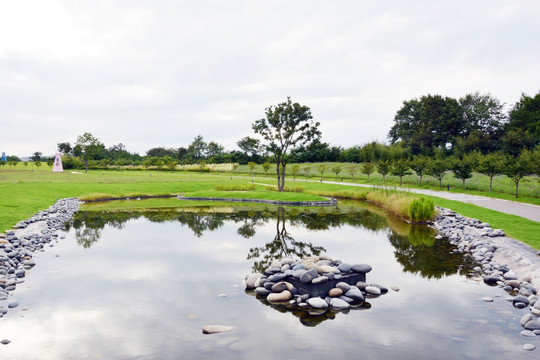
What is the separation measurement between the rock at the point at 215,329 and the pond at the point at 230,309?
0.11 m

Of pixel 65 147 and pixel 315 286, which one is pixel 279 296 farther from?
pixel 65 147

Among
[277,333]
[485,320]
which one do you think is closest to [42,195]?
[277,333]

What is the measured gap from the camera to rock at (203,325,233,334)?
6.27m

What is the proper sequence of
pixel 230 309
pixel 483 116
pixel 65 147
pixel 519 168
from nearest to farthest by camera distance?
1. pixel 230 309
2. pixel 519 168
3. pixel 483 116
4. pixel 65 147

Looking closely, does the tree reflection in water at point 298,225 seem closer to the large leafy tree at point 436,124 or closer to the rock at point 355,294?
the rock at point 355,294

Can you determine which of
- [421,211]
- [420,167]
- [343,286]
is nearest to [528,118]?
[420,167]

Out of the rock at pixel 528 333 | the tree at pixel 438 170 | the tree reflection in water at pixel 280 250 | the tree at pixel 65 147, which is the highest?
the tree at pixel 65 147

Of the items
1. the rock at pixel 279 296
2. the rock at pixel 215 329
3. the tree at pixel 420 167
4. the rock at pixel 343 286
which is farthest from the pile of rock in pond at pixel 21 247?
the tree at pixel 420 167

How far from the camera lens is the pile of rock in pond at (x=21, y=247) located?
8234 millimetres

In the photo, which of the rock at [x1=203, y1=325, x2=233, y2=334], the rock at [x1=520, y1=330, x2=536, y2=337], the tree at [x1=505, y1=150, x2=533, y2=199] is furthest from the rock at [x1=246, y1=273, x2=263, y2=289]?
the tree at [x1=505, y1=150, x2=533, y2=199]

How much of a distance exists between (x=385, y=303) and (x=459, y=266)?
396 centimetres

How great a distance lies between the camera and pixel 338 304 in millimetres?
7527

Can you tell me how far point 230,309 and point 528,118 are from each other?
58572 mm

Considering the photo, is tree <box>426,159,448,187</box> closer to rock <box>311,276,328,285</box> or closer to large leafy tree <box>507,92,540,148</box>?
large leafy tree <box>507,92,540,148</box>
